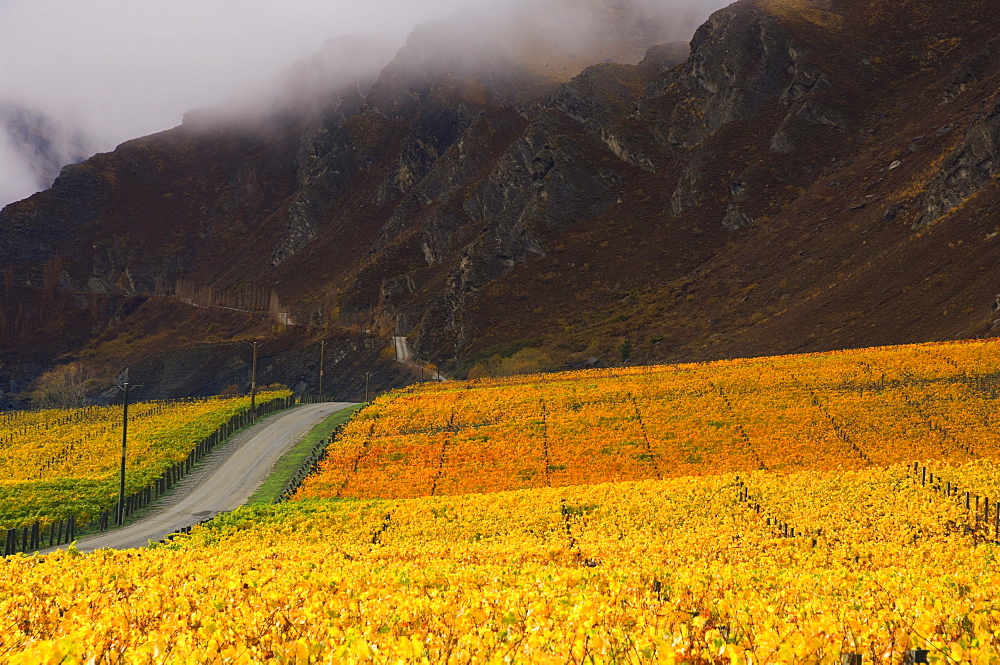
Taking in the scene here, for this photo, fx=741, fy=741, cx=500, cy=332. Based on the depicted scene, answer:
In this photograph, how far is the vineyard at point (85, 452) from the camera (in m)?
39.2

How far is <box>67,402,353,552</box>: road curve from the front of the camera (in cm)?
3456

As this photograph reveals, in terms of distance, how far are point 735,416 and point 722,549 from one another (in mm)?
27825

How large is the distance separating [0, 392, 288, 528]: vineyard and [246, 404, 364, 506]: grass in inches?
268

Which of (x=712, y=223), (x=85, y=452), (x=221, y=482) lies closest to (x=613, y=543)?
(x=221, y=482)

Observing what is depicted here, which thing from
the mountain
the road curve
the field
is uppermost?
the mountain

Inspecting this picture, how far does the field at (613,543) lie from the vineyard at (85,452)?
38.4ft

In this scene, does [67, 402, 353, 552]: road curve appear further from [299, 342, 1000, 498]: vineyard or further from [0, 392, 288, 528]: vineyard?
[299, 342, 1000, 498]: vineyard

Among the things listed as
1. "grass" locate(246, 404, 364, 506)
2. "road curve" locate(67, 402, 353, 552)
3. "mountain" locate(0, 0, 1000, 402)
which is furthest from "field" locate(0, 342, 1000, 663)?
"mountain" locate(0, 0, 1000, 402)

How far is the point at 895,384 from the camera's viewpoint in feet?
151

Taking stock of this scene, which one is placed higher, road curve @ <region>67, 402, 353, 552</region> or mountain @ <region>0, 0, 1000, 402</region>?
mountain @ <region>0, 0, 1000, 402</region>

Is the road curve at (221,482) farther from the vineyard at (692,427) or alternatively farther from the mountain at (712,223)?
the mountain at (712,223)

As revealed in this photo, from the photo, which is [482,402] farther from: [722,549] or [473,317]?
[473,317]

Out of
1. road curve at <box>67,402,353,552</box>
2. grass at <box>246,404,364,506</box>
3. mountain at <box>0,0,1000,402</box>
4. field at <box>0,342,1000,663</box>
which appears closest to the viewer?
field at <box>0,342,1000,663</box>

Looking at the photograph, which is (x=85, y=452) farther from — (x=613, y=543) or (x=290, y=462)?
(x=613, y=543)
